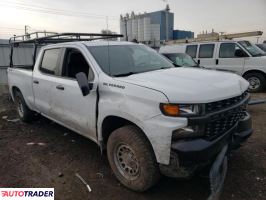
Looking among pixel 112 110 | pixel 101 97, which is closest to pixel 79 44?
pixel 101 97

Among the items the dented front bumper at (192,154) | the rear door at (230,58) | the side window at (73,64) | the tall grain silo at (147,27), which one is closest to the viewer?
the dented front bumper at (192,154)

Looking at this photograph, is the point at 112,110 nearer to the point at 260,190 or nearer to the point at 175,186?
the point at 175,186

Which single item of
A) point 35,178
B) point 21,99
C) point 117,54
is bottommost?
point 35,178

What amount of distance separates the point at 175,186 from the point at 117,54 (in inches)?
79.9

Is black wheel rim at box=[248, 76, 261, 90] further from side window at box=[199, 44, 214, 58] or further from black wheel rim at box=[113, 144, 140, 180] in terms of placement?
black wheel rim at box=[113, 144, 140, 180]

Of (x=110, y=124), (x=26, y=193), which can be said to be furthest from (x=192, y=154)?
(x=26, y=193)

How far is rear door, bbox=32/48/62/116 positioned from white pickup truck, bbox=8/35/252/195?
92 millimetres

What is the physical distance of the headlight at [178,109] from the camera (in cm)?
259

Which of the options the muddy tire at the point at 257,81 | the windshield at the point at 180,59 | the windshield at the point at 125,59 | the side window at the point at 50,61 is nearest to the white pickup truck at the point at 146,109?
the windshield at the point at 125,59

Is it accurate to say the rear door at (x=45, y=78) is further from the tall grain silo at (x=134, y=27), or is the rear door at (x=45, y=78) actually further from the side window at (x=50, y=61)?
the tall grain silo at (x=134, y=27)

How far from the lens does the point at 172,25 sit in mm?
32406

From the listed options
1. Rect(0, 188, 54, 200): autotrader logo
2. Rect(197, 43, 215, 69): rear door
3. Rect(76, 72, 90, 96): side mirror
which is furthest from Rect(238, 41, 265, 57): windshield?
Rect(0, 188, 54, 200): autotrader logo

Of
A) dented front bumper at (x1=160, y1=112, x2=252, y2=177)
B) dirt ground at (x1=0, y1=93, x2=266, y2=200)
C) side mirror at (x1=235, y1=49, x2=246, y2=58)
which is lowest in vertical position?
dirt ground at (x1=0, y1=93, x2=266, y2=200)

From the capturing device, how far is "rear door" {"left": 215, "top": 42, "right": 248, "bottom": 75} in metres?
9.55
